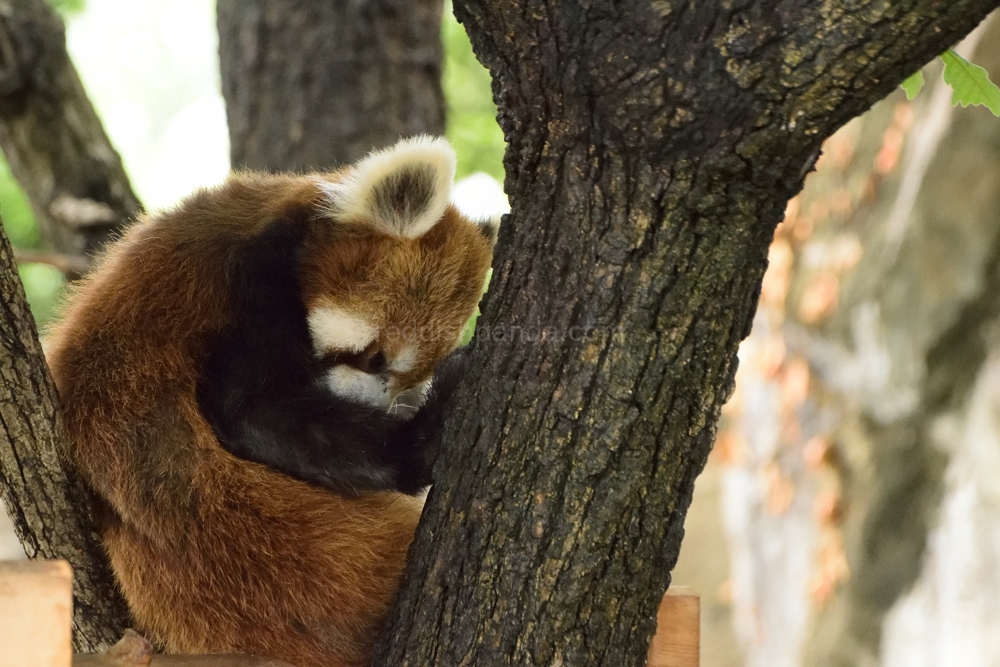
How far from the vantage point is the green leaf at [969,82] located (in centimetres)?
183

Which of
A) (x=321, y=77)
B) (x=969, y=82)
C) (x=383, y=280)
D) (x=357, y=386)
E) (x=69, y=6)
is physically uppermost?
(x=69, y=6)

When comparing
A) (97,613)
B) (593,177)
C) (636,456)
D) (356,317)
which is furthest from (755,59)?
(97,613)

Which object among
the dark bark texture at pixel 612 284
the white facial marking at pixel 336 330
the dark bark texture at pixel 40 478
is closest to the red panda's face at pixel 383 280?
the white facial marking at pixel 336 330

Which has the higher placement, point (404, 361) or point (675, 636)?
point (404, 361)

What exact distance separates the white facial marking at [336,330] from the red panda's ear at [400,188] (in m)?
0.25

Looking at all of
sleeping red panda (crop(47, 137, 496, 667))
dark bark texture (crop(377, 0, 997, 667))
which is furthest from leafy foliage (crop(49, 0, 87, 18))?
dark bark texture (crop(377, 0, 997, 667))

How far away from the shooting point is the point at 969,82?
1.84 meters

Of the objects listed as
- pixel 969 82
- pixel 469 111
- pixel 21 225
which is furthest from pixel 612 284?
pixel 469 111

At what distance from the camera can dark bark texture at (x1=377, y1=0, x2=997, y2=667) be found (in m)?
1.53

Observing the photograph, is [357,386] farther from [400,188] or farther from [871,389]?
[871,389]

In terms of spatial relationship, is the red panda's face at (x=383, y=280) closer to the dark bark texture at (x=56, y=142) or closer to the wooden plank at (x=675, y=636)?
the wooden plank at (x=675, y=636)

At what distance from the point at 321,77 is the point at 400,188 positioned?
70.3 inches

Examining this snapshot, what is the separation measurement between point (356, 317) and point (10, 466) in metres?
0.84

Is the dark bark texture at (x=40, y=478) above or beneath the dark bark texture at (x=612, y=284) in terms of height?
beneath
